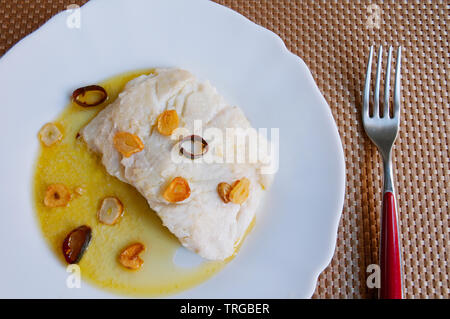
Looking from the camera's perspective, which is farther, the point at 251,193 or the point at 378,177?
the point at 378,177

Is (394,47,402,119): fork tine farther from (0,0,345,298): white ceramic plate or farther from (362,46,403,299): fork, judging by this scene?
(0,0,345,298): white ceramic plate

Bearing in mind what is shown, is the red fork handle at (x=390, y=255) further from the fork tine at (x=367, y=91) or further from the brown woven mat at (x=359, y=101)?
the fork tine at (x=367, y=91)

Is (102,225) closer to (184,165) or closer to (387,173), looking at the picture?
(184,165)

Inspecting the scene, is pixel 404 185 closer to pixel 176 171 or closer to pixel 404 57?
pixel 404 57

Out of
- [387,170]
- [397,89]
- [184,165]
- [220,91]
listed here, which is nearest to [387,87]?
[397,89]

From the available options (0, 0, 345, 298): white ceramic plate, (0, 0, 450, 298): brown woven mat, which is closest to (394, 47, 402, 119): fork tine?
(0, 0, 450, 298): brown woven mat

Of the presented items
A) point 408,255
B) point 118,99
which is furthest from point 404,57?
point 118,99

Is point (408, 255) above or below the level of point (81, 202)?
below

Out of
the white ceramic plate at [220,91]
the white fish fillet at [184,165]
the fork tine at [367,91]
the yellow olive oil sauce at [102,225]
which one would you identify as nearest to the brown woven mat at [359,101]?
the fork tine at [367,91]
